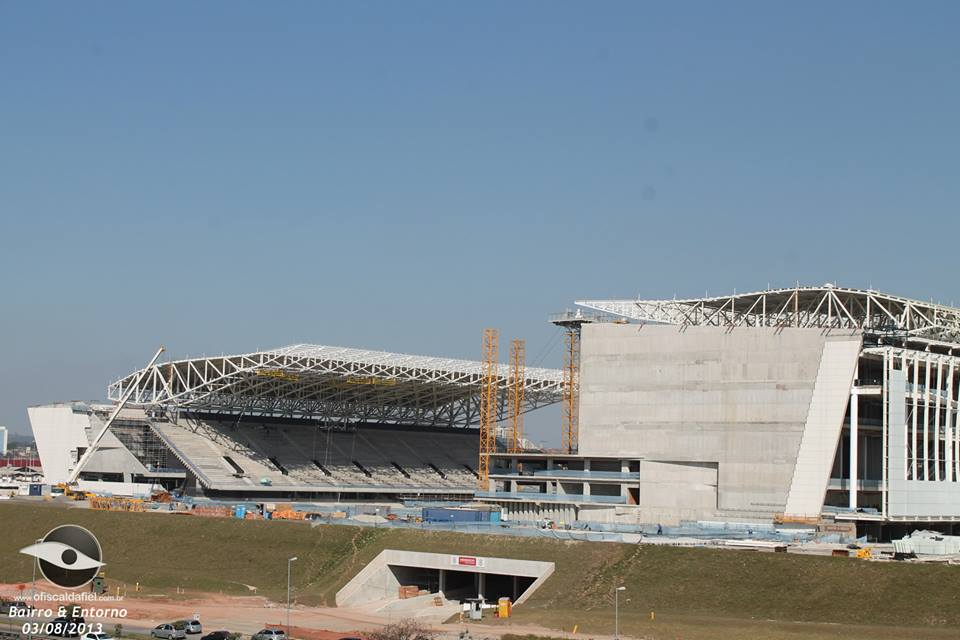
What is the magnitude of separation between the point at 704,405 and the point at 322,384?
187 feet

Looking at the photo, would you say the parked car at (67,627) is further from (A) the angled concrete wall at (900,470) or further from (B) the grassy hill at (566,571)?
(A) the angled concrete wall at (900,470)

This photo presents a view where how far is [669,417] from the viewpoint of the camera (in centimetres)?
11531

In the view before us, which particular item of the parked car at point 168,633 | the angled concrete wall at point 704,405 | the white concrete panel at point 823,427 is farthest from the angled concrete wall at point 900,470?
the parked car at point 168,633

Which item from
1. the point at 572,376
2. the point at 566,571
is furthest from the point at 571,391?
the point at 566,571

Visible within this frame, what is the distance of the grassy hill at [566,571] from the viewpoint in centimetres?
7144

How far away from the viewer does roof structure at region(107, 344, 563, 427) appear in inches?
5541

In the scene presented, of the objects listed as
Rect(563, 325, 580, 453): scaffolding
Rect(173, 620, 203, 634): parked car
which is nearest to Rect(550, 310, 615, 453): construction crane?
Rect(563, 325, 580, 453): scaffolding

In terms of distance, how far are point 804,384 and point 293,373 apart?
5976cm

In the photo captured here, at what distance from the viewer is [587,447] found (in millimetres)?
120562

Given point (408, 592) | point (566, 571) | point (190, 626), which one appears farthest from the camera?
point (408, 592)

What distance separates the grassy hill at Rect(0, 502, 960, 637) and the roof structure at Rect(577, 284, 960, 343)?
1442 inches

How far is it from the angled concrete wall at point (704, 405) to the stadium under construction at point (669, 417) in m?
0.14

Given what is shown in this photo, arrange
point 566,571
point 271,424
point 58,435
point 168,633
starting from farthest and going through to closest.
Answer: point 271,424
point 58,435
point 566,571
point 168,633

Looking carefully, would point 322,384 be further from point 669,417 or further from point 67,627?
point 67,627
